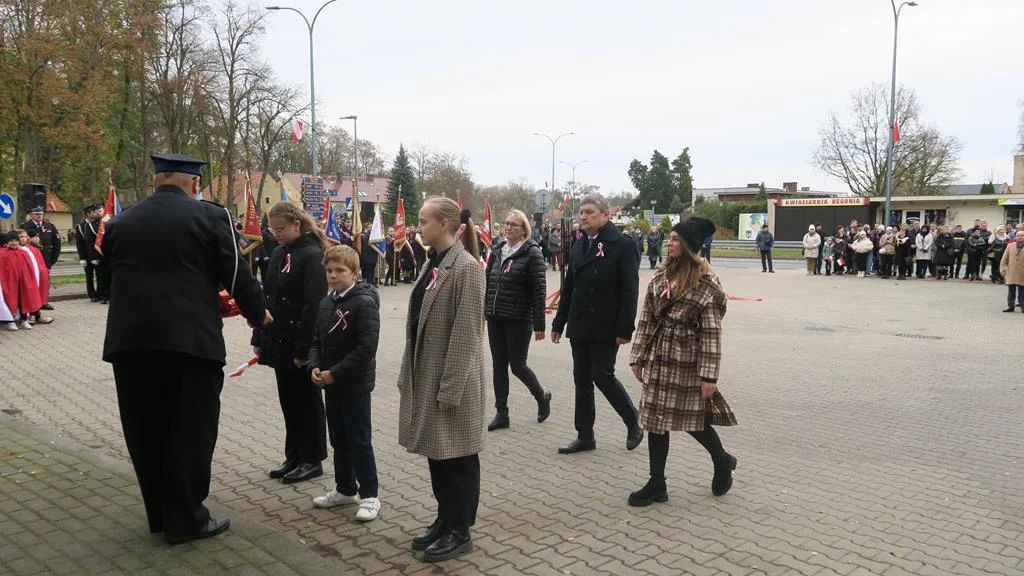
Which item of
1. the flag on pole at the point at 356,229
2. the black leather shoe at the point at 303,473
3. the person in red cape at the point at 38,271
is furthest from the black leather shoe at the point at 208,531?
the flag on pole at the point at 356,229

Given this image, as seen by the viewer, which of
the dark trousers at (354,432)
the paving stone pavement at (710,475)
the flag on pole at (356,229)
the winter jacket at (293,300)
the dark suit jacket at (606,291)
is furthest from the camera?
the flag on pole at (356,229)

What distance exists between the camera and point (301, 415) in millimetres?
5184

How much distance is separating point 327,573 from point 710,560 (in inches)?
76.5

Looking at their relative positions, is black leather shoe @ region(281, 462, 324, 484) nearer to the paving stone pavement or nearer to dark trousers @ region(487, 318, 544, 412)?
the paving stone pavement

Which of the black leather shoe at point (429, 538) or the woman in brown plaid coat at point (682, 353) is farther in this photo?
the woman in brown plaid coat at point (682, 353)

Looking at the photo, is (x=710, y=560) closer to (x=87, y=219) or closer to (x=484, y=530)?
(x=484, y=530)

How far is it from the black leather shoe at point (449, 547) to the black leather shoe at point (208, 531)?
1.17m

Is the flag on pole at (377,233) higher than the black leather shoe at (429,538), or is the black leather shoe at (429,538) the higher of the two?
the flag on pole at (377,233)

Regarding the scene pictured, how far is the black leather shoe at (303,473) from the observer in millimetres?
5203

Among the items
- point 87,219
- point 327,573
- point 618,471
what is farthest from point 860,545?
point 87,219

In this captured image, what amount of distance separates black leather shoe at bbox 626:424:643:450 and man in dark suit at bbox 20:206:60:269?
14555 millimetres

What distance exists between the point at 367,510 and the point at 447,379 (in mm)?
1208

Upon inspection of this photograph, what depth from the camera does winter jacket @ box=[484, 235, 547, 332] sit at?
21.2ft

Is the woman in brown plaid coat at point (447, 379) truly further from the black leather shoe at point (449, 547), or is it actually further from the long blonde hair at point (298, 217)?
the long blonde hair at point (298, 217)
